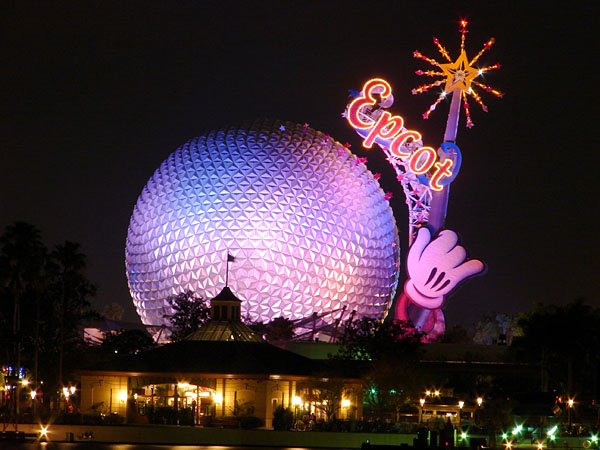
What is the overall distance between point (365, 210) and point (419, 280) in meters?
11.4

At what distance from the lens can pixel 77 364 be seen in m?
78.2

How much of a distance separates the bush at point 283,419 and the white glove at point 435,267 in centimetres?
2302

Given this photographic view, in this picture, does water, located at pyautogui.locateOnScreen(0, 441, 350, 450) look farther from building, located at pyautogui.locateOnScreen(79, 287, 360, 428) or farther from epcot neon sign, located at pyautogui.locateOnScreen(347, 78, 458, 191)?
epcot neon sign, located at pyautogui.locateOnScreen(347, 78, 458, 191)

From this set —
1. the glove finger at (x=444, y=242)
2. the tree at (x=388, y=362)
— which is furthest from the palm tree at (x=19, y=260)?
the glove finger at (x=444, y=242)

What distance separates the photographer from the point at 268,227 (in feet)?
296

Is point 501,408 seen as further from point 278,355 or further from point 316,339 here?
point 316,339

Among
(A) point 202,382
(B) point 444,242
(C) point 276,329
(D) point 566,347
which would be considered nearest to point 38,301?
(A) point 202,382

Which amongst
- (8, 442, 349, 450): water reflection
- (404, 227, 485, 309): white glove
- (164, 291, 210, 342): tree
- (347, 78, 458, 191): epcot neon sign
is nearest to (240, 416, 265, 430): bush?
(8, 442, 349, 450): water reflection

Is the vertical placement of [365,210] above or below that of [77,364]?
above

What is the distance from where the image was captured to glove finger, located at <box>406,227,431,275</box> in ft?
274

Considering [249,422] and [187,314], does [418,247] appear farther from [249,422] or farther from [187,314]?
[249,422]

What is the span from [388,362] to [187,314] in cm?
2054

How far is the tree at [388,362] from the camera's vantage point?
7225 centimetres

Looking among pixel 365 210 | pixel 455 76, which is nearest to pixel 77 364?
pixel 365 210
